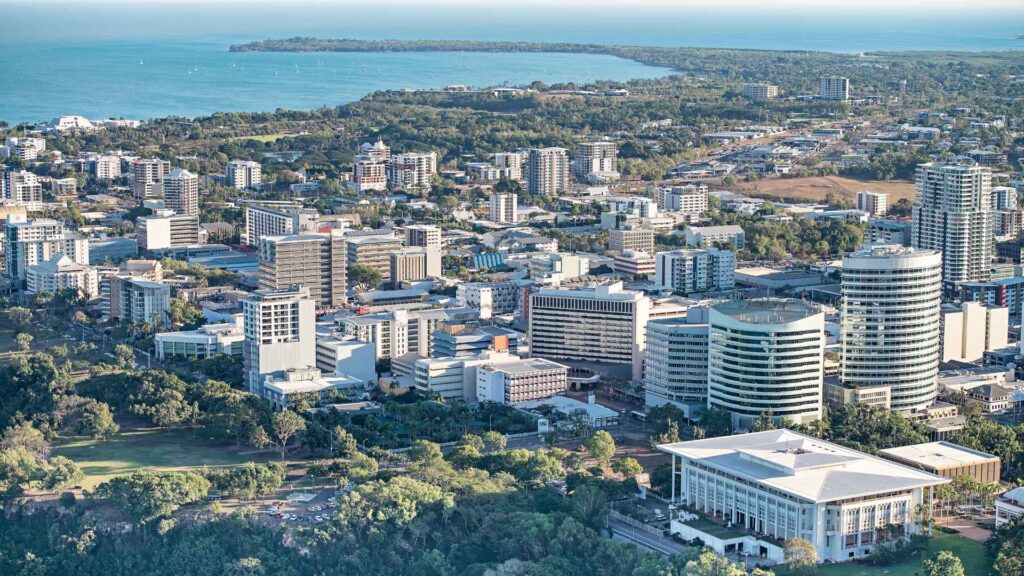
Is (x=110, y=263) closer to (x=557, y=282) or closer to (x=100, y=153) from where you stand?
(x=557, y=282)

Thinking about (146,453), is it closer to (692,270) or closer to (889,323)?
(889,323)

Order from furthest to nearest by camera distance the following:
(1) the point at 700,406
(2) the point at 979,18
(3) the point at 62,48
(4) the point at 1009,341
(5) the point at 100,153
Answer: (2) the point at 979,18
(3) the point at 62,48
(5) the point at 100,153
(4) the point at 1009,341
(1) the point at 700,406

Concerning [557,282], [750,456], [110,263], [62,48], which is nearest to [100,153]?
[110,263]

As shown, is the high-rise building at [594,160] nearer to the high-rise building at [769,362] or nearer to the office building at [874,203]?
the office building at [874,203]

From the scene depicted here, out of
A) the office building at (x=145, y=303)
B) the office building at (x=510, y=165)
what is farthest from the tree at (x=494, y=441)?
the office building at (x=510, y=165)

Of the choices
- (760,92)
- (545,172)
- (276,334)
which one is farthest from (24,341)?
(760,92)

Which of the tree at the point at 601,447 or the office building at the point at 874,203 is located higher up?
the office building at the point at 874,203
